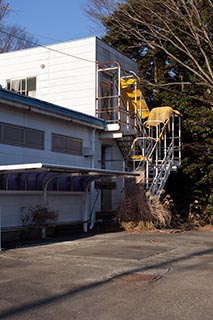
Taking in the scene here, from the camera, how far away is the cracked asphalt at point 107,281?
269 inches

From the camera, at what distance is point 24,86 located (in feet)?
75.7

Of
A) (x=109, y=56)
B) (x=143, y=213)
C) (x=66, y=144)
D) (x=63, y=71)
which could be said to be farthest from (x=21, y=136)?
(x=109, y=56)

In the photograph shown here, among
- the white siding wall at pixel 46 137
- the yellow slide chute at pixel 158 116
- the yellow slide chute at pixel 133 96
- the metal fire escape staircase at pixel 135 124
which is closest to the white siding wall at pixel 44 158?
the white siding wall at pixel 46 137

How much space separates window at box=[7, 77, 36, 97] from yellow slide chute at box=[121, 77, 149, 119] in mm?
4184

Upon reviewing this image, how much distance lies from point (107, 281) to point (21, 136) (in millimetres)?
8162

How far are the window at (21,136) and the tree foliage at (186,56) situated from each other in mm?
9287

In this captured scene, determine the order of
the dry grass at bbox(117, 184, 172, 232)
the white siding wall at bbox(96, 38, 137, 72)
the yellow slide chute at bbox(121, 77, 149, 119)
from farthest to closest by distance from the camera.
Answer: the yellow slide chute at bbox(121, 77, 149, 119), the white siding wall at bbox(96, 38, 137, 72), the dry grass at bbox(117, 184, 172, 232)

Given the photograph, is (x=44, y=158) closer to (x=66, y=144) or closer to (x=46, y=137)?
(x=46, y=137)

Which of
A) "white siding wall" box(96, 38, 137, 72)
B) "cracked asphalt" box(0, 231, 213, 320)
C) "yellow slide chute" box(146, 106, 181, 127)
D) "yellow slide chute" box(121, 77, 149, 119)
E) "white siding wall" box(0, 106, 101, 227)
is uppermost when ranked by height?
"white siding wall" box(96, 38, 137, 72)

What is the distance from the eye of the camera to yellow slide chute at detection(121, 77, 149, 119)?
22.3m

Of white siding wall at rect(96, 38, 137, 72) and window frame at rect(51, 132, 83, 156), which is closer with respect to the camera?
window frame at rect(51, 132, 83, 156)

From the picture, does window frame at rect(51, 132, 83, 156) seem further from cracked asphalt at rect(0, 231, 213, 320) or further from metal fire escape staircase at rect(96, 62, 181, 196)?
cracked asphalt at rect(0, 231, 213, 320)

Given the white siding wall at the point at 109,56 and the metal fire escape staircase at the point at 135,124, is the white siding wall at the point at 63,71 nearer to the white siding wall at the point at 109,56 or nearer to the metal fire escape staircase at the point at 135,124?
the white siding wall at the point at 109,56

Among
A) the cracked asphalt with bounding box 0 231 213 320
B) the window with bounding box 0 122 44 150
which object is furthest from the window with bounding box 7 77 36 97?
the cracked asphalt with bounding box 0 231 213 320
